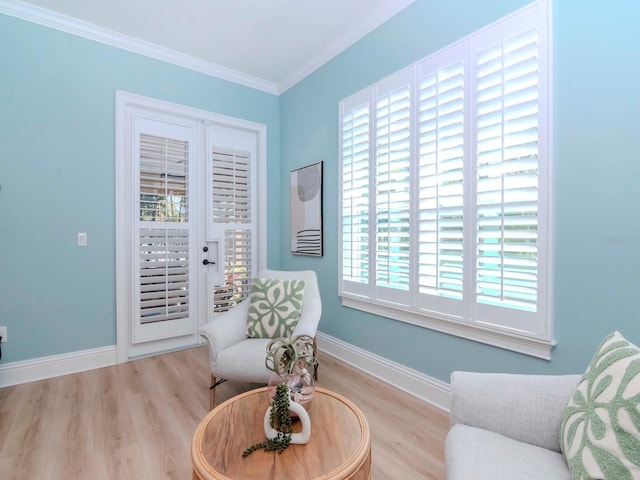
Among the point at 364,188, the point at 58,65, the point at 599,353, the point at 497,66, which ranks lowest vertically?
the point at 599,353

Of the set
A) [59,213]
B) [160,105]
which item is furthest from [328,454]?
[160,105]

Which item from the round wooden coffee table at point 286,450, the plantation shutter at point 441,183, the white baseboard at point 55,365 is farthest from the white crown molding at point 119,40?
the round wooden coffee table at point 286,450

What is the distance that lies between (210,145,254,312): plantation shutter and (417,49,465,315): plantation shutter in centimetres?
208

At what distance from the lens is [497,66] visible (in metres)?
1.75

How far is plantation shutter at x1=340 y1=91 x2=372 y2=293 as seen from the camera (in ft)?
8.46

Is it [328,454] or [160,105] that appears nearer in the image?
[328,454]

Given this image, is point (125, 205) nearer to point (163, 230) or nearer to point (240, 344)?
point (163, 230)

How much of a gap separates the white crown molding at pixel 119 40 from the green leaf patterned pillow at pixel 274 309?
7.66ft

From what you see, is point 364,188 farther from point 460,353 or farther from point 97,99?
point 97,99

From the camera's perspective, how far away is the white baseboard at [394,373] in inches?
81.1

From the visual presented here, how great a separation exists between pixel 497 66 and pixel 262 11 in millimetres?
1778

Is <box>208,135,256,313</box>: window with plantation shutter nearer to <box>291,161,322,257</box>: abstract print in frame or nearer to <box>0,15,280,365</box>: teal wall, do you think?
<box>291,161,322,257</box>: abstract print in frame

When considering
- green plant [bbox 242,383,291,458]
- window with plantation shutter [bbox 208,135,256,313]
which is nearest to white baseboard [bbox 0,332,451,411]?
window with plantation shutter [bbox 208,135,256,313]

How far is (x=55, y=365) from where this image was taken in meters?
2.56
